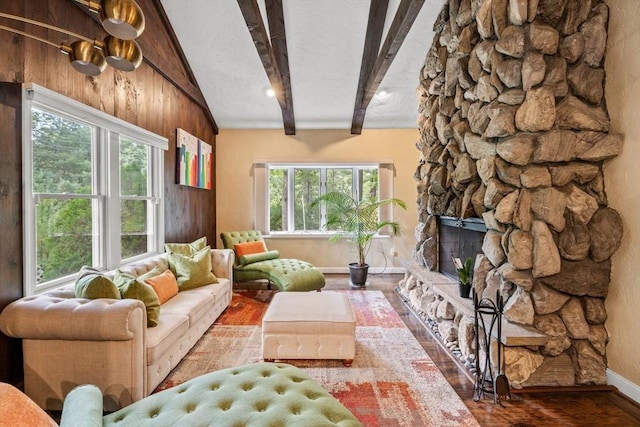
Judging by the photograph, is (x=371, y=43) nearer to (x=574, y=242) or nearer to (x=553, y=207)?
(x=553, y=207)

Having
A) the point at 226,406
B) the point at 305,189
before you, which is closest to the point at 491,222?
the point at 226,406

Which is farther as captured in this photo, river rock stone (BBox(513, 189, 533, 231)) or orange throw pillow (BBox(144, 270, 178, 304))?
orange throw pillow (BBox(144, 270, 178, 304))

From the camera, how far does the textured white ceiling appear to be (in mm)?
3604

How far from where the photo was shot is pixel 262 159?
Answer: 5652mm

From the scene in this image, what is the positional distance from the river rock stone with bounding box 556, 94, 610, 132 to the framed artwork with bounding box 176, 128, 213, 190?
3.98 metres

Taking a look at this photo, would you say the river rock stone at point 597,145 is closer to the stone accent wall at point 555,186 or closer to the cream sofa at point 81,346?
the stone accent wall at point 555,186

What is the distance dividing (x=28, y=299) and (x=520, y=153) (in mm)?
3239

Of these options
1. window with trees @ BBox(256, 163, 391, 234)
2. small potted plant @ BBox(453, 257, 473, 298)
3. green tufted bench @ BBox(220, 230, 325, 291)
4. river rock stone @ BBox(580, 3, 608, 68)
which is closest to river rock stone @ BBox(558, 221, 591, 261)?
small potted plant @ BBox(453, 257, 473, 298)

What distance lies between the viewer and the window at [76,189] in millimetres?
2111

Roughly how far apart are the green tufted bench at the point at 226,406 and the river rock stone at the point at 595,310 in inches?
74.9

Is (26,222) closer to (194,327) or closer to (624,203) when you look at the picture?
(194,327)

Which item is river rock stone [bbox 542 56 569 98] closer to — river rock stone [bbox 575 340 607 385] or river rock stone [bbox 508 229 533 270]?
river rock stone [bbox 508 229 533 270]

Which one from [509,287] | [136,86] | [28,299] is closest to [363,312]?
[509,287]

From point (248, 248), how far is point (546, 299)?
3.60m
